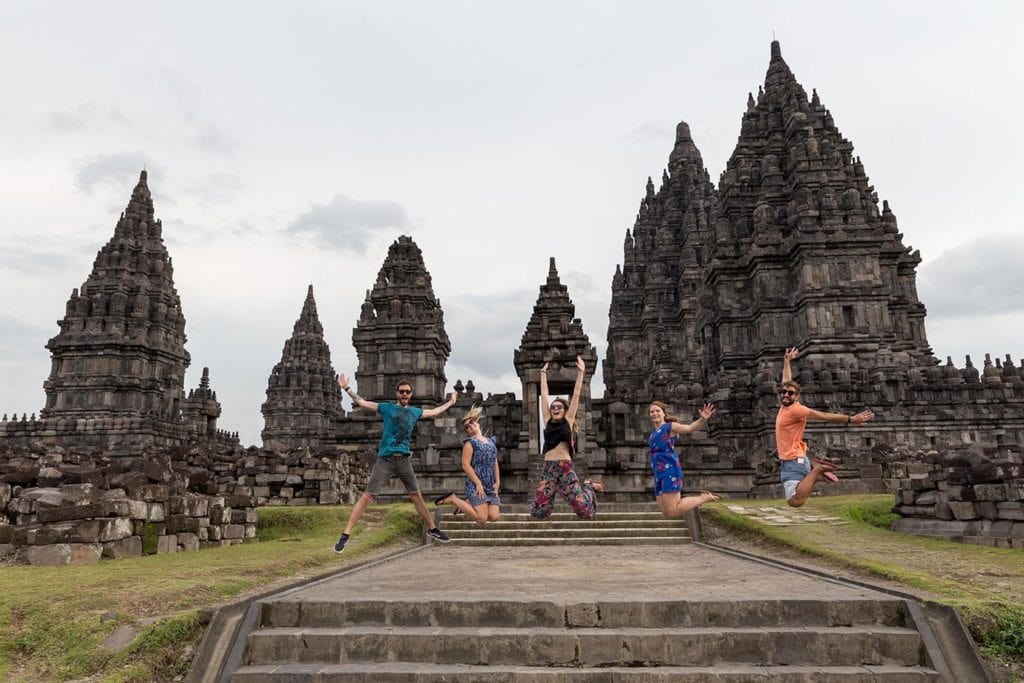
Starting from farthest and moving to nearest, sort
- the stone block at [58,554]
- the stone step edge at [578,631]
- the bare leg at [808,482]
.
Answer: the stone block at [58,554] → the bare leg at [808,482] → the stone step edge at [578,631]

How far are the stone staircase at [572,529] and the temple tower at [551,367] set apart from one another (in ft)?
16.0

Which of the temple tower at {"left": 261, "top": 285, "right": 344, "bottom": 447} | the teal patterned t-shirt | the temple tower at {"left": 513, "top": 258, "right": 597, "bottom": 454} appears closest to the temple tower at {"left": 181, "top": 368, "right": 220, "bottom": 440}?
the temple tower at {"left": 261, "top": 285, "right": 344, "bottom": 447}

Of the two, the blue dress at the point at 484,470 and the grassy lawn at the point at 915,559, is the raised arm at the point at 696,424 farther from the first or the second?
the blue dress at the point at 484,470

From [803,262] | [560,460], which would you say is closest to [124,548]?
[560,460]

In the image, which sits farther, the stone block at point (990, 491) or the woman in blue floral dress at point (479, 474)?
the woman in blue floral dress at point (479, 474)

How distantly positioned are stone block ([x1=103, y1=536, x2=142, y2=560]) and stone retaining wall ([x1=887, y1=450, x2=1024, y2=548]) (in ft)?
38.5

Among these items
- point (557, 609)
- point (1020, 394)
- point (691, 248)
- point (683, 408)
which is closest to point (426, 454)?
point (683, 408)

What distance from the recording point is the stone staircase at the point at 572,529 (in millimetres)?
10844

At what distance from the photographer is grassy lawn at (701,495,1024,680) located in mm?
4859

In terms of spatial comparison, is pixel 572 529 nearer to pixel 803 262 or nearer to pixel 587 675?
pixel 587 675

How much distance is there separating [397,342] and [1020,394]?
30.1 m

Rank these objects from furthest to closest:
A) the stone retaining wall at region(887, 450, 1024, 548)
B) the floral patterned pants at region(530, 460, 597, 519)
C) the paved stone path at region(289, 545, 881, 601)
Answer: the floral patterned pants at region(530, 460, 597, 519) < the stone retaining wall at region(887, 450, 1024, 548) < the paved stone path at region(289, 545, 881, 601)

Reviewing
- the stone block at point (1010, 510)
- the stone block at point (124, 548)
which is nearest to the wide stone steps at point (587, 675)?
the stone block at point (124, 548)

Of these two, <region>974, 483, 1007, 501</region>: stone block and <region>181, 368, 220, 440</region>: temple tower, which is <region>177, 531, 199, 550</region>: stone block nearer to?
<region>974, 483, 1007, 501</region>: stone block
